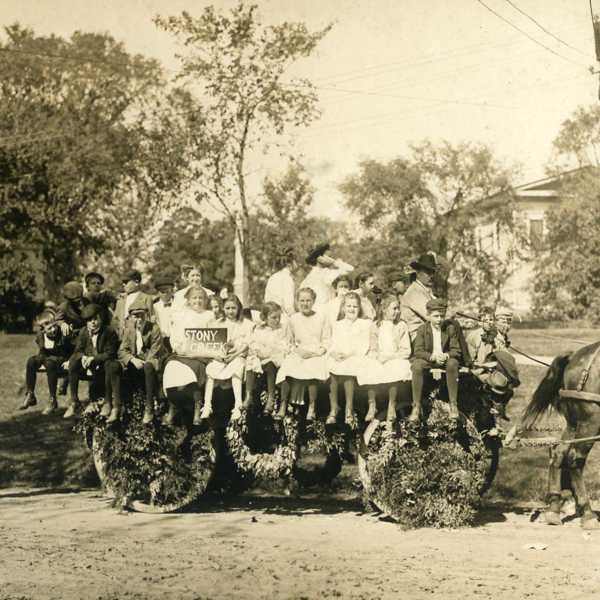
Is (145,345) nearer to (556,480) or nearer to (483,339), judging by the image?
(483,339)

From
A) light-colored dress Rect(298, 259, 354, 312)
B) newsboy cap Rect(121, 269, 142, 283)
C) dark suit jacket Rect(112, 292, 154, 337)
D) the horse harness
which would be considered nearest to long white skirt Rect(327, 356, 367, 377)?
light-colored dress Rect(298, 259, 354, 312)

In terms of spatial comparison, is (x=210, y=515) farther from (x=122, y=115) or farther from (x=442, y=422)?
(x=122, y=115)

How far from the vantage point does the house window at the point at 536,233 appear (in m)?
41.4

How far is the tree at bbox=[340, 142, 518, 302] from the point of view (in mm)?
43031

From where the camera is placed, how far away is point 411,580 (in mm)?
7754

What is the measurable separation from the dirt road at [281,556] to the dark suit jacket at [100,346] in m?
1.73

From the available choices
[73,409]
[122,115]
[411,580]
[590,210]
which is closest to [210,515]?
[73,409]

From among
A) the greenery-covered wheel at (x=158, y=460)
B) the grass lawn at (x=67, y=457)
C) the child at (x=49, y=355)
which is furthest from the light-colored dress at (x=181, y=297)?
the grass lawn at (x=67, y=457)

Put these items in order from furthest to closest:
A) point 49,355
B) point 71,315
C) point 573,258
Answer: point 573,258 < point 49,355 < point 71,315

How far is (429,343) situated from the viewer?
9.84m

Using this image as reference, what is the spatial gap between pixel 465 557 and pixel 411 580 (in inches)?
37.0

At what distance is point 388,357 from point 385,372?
157 millimetres

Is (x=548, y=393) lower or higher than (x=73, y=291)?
lower

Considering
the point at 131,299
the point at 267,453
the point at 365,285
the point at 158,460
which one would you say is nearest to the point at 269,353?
the point at 267,453
